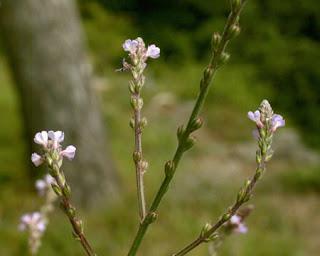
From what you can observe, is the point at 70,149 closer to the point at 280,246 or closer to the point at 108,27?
the point at 280,246

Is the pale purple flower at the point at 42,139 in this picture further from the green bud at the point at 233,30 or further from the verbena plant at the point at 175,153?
the green bud at the point at 233,30

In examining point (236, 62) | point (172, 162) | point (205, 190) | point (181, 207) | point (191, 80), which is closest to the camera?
point (172, 162)

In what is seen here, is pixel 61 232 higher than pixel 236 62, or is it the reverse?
pixel 236 62

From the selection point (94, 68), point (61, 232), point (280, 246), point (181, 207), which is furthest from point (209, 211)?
point (94, 68)

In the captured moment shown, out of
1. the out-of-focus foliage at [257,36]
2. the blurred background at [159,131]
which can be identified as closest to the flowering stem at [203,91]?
the blurred background at [159,131]

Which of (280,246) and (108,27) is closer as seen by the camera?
(280,246)

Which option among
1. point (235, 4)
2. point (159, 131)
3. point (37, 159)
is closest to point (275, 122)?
point (235, 4)
